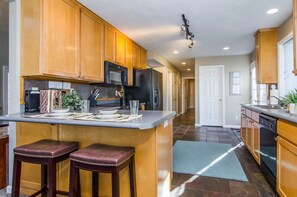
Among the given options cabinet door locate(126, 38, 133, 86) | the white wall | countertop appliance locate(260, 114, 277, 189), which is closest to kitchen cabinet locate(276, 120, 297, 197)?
countertop appliance locate(260, 114, 277, 189)

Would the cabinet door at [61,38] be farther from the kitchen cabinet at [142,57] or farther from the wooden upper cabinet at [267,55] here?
the wooden upper cabinet at [267,55]

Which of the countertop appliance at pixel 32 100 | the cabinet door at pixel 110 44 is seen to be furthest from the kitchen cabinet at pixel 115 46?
the countertop appliance at pixel 32 100

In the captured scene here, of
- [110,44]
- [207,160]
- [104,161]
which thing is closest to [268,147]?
[207,160]

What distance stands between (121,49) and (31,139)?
2306 millimetres

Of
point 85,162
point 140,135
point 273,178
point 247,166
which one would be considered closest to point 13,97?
point 85,162

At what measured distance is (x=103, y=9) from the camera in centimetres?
276

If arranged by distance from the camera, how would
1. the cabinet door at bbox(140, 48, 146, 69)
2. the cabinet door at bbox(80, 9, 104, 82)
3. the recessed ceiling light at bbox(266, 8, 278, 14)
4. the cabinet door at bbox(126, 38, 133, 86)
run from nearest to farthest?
1. the cabinet door at bbox(80, 9, 104, 82)
2. the recessed ceiling light at bbox(266, 8, 278, 14)
3. the cabinet door at bbox(126, 38, 133, 86)
4. the cabinet door at bbox(140, 48, 146, 69)

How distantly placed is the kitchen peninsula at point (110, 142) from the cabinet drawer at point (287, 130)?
42.2 inches

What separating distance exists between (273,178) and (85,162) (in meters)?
2.01

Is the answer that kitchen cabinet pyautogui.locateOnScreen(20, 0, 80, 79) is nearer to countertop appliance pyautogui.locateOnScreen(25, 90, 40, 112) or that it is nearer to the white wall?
A: countertop appliance pyautogui.locateOnScreen(25, 90, 40, 112)

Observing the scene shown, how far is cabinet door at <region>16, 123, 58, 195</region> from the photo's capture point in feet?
6.61

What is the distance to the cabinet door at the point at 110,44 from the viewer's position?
320cm

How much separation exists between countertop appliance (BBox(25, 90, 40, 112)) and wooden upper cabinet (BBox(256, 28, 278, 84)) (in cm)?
375

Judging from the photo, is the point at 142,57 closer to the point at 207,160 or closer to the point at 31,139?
the point at 207,160
